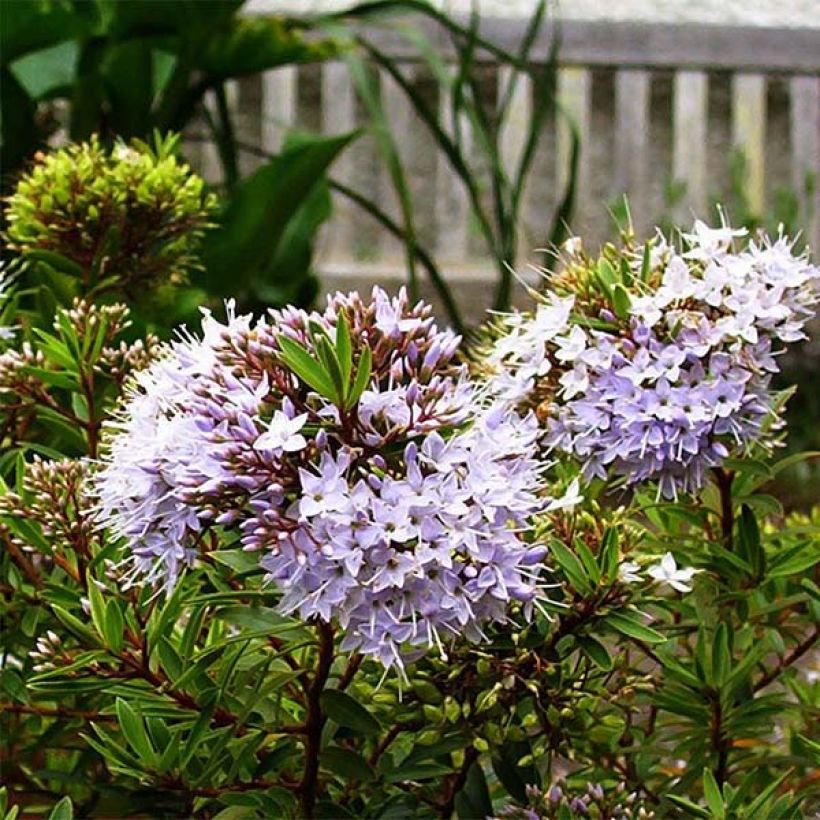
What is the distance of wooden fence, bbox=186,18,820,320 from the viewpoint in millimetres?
3215

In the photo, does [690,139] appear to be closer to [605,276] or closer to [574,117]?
[574,117]

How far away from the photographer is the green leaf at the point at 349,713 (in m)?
0.72

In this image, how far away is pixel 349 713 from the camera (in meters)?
0.72

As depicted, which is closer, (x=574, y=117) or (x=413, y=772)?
(x=413, y=772)

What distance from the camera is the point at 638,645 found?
2.60 ft

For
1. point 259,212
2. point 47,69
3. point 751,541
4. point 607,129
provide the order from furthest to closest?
1. point 607,129
2. point 47,69
3. point 259,212
4. point 751,541

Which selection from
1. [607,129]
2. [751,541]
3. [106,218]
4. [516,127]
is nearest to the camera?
[751,541]

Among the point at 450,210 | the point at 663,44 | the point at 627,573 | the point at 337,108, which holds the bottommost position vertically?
the point at 450,210

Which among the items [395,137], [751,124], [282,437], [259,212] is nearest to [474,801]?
[282,437]

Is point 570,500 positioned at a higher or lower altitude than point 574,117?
higher

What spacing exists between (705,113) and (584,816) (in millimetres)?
2831

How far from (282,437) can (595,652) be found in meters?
0.19

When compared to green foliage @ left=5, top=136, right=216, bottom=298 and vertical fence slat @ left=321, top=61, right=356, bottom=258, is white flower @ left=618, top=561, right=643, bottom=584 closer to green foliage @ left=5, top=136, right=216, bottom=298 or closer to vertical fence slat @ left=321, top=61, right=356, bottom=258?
green foliage @ left=5, top=136, right=216, bottom=298

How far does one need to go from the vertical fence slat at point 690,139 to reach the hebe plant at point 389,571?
8.16 feet
